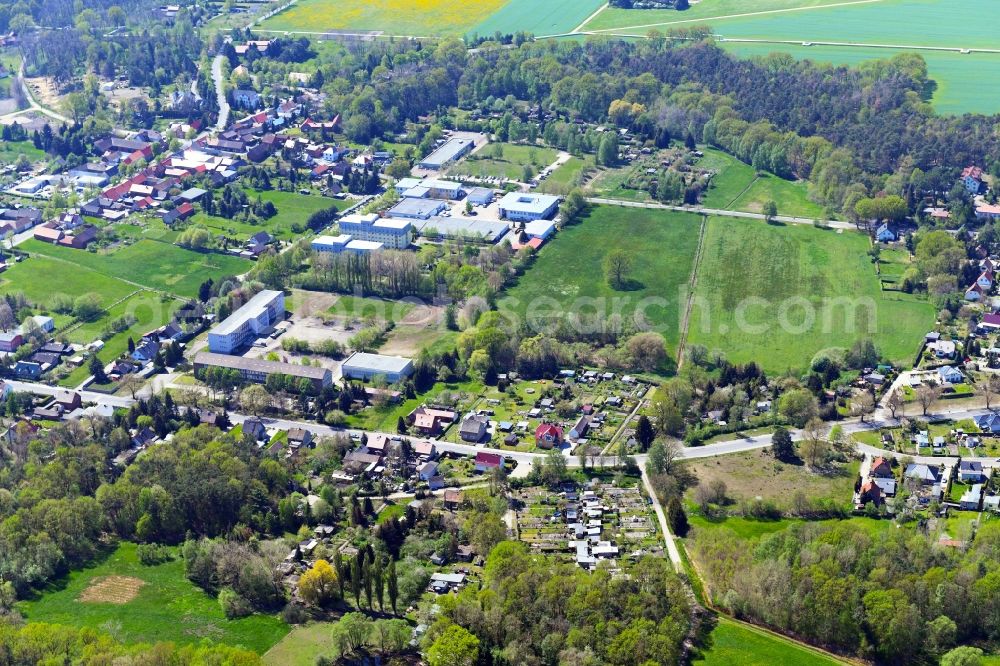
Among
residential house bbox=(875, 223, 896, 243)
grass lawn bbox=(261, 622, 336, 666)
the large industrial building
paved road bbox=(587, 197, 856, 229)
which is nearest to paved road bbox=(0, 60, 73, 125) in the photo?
the large industrial building

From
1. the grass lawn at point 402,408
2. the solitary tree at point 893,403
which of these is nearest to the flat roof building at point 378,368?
the grass lawn at point 402,408

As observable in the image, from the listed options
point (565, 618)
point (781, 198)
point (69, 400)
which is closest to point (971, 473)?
point (565, 618)

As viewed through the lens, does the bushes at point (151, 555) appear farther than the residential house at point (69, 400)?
No

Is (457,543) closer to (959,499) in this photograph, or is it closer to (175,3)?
(959,499)

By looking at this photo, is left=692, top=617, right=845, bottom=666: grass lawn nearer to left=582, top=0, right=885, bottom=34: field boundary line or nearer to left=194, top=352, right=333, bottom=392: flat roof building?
left=194, top=352, right=333, bottom=392: flat roof building

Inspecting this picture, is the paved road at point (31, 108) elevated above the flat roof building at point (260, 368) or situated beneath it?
elevated above

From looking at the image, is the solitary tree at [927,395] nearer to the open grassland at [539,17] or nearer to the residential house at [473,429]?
the residential house at [473,429]
